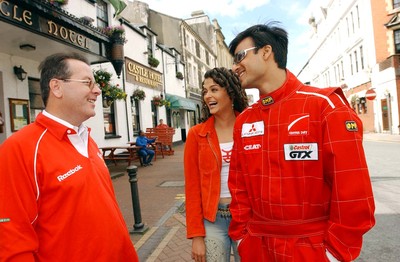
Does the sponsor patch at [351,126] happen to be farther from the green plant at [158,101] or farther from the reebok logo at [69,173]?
the green plant at [158,101]

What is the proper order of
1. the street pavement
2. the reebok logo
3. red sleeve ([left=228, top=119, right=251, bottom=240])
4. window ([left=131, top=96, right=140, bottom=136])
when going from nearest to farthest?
the reebok logo, red sleeve ([left=228, top=119, right=251, bottom=240]), the street pavement, window ([left=131, top=96, right=140, bottom=136])

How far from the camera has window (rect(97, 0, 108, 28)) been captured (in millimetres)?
12673

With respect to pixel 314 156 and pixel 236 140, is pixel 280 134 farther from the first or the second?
pixel 236 140

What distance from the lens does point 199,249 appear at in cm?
207

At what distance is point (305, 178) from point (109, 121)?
12604mm

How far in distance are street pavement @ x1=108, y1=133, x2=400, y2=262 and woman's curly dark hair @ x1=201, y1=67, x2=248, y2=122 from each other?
225 cm

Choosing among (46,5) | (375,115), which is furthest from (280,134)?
(375,115)

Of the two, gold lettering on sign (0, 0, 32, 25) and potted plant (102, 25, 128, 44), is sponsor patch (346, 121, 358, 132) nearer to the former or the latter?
gold lettering on sign (0, 0, 32, 25)

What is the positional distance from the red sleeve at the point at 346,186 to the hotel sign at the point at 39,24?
647cm

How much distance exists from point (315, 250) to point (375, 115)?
26.5 metres

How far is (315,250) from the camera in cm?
137

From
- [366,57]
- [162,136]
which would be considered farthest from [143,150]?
[366,57]

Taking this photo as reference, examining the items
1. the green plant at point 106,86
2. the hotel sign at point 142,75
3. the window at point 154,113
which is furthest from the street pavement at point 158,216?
the window at point 154,113

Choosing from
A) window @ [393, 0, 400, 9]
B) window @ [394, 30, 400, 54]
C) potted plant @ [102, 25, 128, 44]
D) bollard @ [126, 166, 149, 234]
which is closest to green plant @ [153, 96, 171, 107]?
potted plant @ [102, 25, 128, 44]
